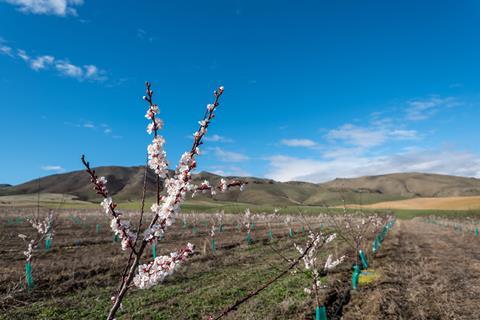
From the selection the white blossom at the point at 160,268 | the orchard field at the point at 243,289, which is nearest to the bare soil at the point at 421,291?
the orchard field at the point at 243,289

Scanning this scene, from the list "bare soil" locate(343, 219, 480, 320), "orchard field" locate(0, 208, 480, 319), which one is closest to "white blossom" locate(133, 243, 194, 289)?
"orchard field" locate(0, 208, 480, 319)

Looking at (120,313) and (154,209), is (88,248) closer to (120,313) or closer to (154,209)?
(120,313)

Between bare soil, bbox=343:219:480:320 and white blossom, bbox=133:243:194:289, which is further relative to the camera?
bare soil, bbox=343:219:480:320

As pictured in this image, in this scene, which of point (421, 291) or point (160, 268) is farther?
point (421, 291)

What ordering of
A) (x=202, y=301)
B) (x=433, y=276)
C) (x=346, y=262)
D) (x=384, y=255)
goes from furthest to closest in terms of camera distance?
(x=384, y=255)
(x=346, y=262)
(x=433, y=276)
(x=202, y=301)

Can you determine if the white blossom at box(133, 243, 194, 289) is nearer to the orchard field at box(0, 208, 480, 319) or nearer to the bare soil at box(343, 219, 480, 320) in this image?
the orchard field at box(0, 208, 480, 319)

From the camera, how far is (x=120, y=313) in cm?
999

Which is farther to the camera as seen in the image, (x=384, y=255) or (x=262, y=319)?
(x=384, y=255)

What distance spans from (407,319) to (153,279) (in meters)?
8.35

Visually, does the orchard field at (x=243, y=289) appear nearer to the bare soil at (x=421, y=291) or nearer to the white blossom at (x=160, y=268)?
the bare soil at (x=421, y=291)

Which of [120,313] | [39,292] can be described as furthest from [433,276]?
[39,292]

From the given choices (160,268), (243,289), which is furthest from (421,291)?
(160,268)

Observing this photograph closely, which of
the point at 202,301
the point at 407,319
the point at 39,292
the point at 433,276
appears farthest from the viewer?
the point at 433,276

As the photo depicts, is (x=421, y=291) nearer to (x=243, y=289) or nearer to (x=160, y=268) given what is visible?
(x=243, y=289)
